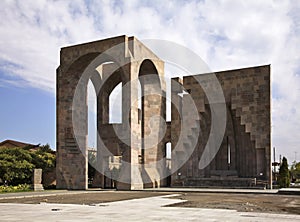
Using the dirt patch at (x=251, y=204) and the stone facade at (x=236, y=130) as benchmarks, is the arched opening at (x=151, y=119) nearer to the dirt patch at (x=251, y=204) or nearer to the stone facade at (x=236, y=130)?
the stone facade at (x=236, y=130)

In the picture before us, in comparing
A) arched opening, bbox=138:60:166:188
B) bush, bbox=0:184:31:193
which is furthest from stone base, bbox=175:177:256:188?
bush, bbox=0:184:31:193

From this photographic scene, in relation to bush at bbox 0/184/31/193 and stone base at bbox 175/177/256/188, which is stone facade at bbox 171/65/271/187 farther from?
bush at bbox 0/184/31/193

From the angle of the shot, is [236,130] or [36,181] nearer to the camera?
[36,181]

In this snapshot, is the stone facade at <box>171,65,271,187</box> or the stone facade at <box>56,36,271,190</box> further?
the stone facade at <box>171,65,271,187</box>

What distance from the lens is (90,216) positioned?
9.45 m

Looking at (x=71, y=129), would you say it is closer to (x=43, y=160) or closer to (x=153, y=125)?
(x=43, y=160)

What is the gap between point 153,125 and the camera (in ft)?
94.1

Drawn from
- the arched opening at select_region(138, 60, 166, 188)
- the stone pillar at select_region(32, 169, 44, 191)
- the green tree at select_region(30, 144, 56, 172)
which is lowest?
the stone pillar at select_region(32, 169, 44, 191)

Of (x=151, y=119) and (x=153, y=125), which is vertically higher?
(x=151, y=119)

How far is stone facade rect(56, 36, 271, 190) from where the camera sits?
81.9 feet

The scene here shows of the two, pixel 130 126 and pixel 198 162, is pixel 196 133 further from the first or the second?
pixel 130 126

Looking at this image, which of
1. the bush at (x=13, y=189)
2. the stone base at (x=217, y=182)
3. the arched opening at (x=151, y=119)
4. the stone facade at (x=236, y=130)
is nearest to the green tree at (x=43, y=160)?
the bush at (x=13, y=189)

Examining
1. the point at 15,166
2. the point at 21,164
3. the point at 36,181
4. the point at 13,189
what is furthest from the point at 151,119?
the point at 13,189

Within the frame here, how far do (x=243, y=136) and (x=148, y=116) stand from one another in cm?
733
